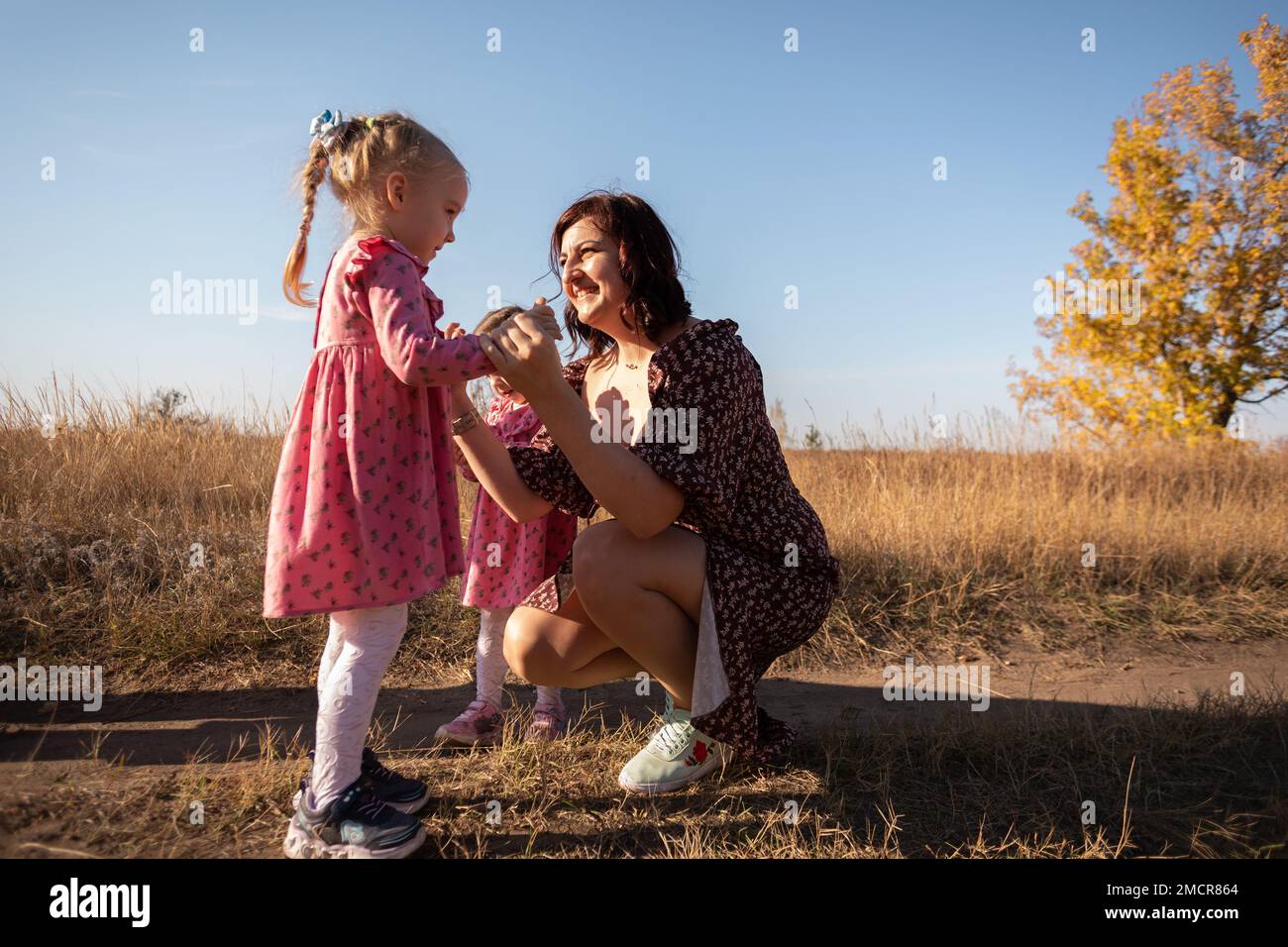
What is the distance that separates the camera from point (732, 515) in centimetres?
227

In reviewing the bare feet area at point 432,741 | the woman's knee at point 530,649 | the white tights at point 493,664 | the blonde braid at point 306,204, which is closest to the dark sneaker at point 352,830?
the bare feet area at point 432,741

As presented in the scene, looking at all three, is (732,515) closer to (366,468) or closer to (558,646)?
(558,646)

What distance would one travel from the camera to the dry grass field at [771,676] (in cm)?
212

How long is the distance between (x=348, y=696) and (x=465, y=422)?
0.74 metres

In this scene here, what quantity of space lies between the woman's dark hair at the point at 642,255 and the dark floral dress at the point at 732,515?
0.13m

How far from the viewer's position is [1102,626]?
4398 mm

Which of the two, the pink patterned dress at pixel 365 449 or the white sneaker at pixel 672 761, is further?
the white sneaker at pixel 672 761

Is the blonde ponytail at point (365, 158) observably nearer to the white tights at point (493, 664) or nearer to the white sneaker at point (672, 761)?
the white tights at point (493, 664)

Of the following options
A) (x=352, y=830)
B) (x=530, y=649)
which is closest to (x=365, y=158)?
(x=530, y=649)

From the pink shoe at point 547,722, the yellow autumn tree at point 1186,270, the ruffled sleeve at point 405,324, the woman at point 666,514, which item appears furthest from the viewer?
the yellow autumn tree at point 1186,270

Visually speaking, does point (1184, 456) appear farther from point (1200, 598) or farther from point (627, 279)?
point (627, 279)

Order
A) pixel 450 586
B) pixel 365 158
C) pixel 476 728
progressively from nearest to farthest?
pixel 365 158 → pixel 476 728 → pixel 450 586
